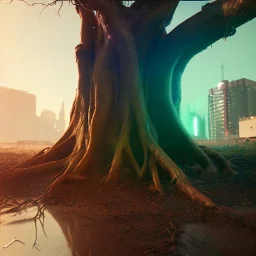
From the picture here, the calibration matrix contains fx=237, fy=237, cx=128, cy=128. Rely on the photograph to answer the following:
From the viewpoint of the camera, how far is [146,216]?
3391mm

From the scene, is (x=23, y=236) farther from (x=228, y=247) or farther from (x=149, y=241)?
(x=228, y=247)

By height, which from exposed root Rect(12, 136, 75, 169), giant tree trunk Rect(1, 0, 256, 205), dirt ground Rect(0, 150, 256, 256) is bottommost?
dirt ground Rect(0, 150, 256, 256)

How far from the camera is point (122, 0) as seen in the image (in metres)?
7.11

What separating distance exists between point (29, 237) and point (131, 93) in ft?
13.6

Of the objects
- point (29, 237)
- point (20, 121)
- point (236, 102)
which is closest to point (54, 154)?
point (29, 237)

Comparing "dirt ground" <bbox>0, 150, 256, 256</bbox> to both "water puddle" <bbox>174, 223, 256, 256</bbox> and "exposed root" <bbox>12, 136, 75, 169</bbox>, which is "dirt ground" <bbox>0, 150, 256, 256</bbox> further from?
"exposed root" <bbox>12, 136, 75, 169</bbox>

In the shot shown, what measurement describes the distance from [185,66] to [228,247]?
21.7 feet

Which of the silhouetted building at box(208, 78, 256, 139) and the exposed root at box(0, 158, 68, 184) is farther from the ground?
the silhouetted building at box(208, 78, 256, 139)

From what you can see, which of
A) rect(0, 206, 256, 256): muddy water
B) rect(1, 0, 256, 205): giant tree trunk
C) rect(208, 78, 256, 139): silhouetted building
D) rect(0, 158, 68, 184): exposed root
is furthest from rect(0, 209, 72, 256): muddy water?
rect(208, 78, 256, 139): silhouetted building

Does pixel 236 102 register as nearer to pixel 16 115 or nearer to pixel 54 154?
pixel 54 154

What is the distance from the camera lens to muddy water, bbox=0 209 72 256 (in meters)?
2.45

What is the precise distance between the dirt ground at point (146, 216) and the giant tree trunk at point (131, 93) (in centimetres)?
56

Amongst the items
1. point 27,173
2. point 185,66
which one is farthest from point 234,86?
point 27,173

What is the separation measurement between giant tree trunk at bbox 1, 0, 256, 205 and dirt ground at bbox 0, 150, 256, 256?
0.56m
